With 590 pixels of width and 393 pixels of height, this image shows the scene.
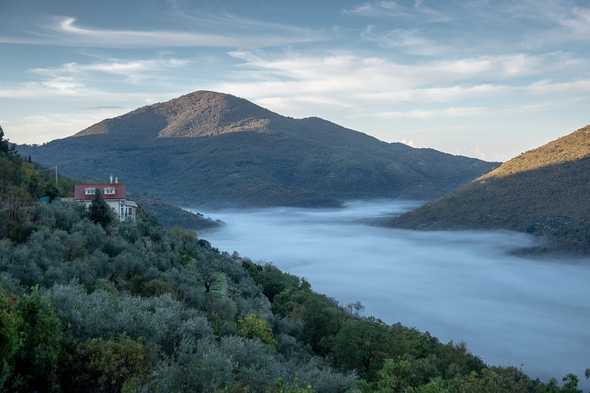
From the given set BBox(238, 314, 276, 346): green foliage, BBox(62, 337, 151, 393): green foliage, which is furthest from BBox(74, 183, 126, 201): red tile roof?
BBox(62, 337, 151, 393): green foliage

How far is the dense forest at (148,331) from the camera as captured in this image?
9.91 metres

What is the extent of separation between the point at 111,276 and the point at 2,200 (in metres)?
8.71

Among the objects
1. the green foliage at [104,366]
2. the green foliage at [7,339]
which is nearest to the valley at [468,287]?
the green foliage at [104,366]

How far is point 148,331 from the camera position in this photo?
12.1m

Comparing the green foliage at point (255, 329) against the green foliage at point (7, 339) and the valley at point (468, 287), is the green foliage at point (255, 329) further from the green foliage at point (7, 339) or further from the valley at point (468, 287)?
the valley at point (468, 287)

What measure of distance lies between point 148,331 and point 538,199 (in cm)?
12546

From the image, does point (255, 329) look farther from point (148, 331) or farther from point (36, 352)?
point (36, 352)

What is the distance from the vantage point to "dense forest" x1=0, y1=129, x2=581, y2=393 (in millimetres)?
9906

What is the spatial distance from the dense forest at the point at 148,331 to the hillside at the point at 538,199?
302ft

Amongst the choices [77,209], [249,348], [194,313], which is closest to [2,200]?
[77,209]

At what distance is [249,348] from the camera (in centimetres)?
1285

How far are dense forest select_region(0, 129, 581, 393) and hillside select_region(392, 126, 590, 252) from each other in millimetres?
92117

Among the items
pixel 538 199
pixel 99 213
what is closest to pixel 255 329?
pixel 99 213

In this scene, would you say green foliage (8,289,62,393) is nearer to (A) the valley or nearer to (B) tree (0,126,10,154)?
(B) tree (0,126,10,154)
